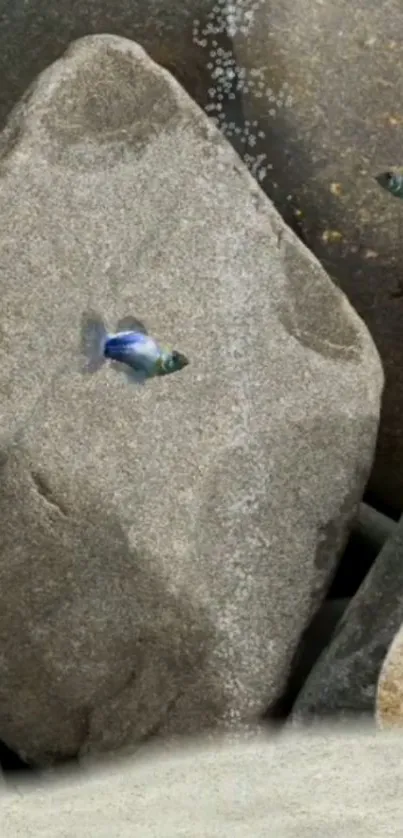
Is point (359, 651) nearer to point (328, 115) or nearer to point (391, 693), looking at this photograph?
point (391, 693)

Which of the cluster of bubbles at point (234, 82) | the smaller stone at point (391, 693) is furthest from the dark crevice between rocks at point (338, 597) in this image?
the cluster of bubbles at point (234, 82)

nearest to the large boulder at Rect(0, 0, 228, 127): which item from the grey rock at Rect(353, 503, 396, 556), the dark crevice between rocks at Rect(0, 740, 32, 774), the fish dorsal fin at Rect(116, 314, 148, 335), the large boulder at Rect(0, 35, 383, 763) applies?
the large boulder at Rect(0, 35, 383, 763)

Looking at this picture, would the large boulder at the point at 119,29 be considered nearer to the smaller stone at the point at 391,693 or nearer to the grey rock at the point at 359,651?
the grey rock at the point at 359,651

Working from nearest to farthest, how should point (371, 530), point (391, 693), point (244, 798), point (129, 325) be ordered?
point (244, 798)
point (391, 693)
point (129, 325)
point (371, 530)

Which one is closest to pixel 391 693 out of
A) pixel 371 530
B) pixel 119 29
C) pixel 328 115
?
pixel 371 530

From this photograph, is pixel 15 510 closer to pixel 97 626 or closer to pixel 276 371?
pixel 97 626

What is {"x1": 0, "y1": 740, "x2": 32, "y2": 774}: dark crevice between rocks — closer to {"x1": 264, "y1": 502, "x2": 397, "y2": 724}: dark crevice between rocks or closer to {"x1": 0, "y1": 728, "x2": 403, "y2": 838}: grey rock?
{"x1": 264, "y1": 502, "x2": 397, "y2": 724}: dark crevice between rocks

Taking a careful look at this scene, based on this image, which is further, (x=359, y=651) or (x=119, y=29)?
(x=119, y=29)
